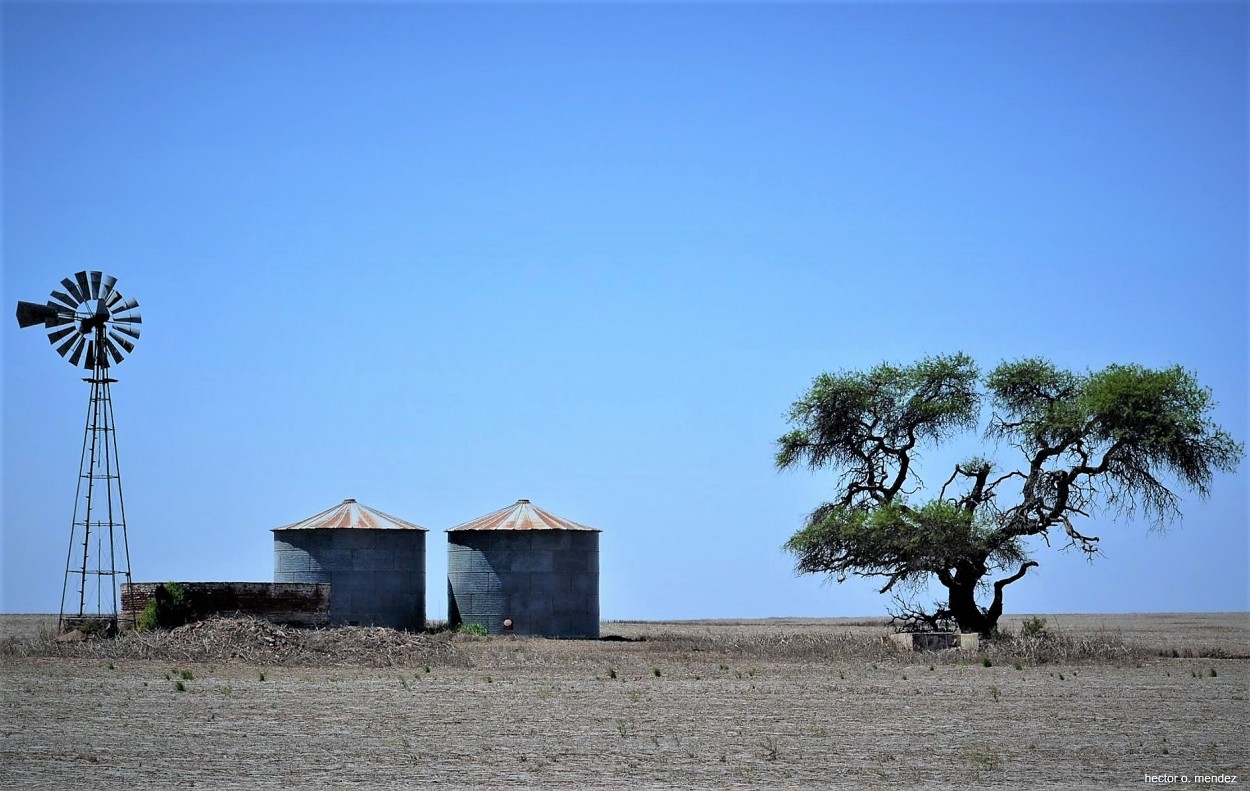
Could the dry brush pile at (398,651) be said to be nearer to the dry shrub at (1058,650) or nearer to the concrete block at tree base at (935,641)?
the dry shrub at (1058,650)

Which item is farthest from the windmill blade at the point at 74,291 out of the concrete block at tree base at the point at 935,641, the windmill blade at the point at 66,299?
the concrete block at tree base at the point at 935,641

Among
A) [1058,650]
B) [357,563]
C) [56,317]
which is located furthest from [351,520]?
[1058,650]

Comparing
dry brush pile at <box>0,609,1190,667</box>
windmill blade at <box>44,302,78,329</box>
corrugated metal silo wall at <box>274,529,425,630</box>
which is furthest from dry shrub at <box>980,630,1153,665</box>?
windmill blade at <box>44,302,78,329</box>

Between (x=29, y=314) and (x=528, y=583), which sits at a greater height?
(x=29, y=314)

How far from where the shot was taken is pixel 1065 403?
36344 millimetres

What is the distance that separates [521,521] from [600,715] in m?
22.6

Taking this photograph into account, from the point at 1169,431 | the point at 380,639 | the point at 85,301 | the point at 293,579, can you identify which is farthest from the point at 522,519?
the point at 1169,431

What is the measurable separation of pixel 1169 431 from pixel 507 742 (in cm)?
2338

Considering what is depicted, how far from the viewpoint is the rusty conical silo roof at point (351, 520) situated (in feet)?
138

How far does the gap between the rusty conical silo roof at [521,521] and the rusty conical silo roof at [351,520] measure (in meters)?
2.09

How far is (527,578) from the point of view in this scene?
42219mm

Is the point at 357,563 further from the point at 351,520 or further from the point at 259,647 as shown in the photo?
the point at 259,647

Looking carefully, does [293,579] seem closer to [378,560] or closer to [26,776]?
[378,560]

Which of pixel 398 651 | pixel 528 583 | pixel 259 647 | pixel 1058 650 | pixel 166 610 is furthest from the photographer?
pixel 528 583
